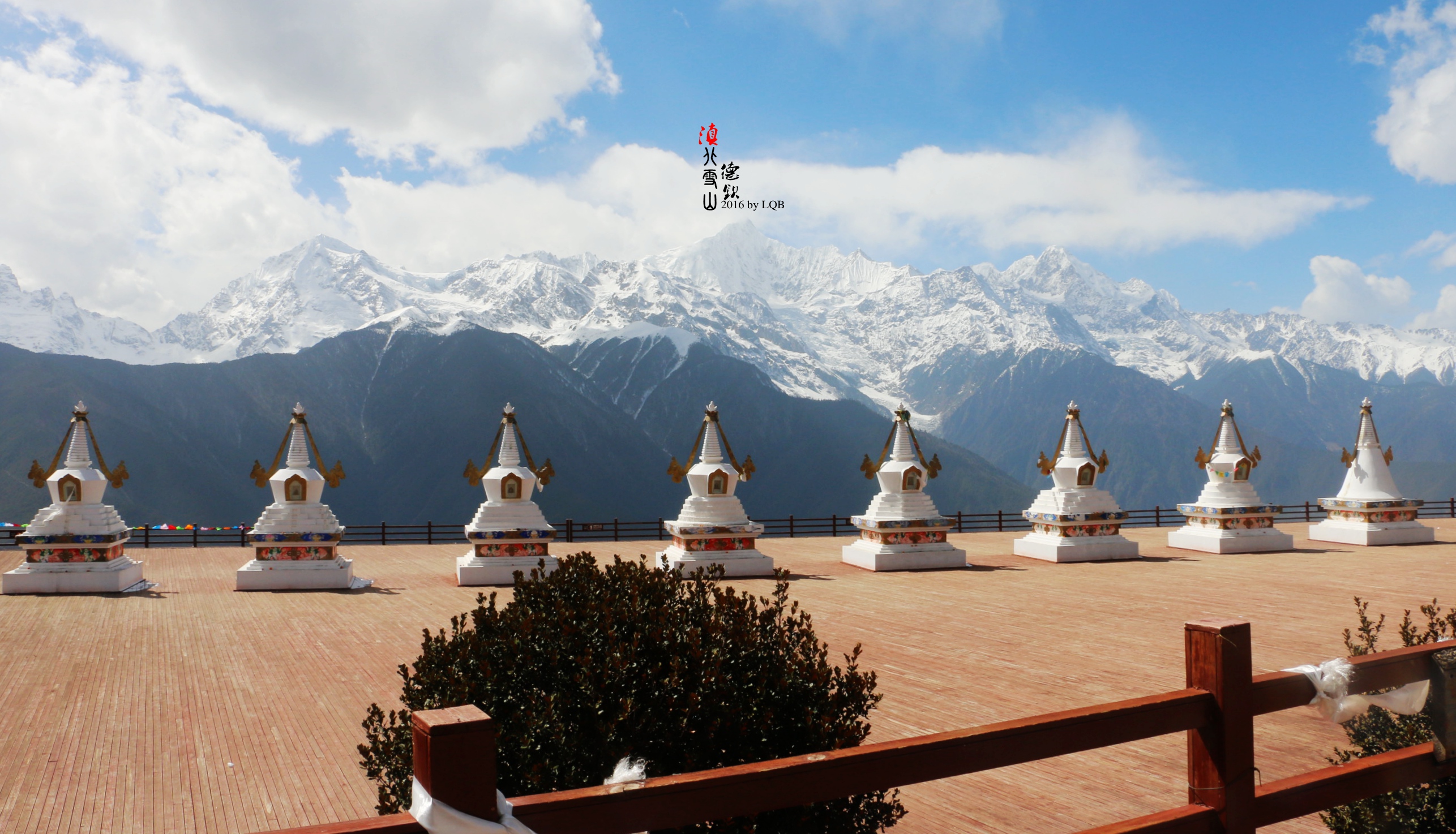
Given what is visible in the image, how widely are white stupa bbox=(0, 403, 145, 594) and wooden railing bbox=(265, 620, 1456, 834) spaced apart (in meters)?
17.3

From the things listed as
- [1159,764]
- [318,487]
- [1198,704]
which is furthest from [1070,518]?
[1198,704]

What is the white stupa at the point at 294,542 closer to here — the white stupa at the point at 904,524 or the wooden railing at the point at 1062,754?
the white stupa at the point at 904,524

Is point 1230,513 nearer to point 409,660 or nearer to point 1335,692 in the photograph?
point 409,660

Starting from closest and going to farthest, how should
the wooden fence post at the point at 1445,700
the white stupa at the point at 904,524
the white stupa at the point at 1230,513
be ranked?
the wooden fence post at the point at 1445,700 < the white stupa at the point at 904,524 < the white stupa at the point at 1230,513

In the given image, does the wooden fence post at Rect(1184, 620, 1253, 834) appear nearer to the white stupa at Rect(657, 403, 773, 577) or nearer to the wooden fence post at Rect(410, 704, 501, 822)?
the wooden fence post at Rect(410, 704, 501, 822)

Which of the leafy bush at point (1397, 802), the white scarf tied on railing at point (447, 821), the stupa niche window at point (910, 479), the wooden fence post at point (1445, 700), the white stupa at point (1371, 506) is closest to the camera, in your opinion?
the white scarf tied on railing at point (447, 821)

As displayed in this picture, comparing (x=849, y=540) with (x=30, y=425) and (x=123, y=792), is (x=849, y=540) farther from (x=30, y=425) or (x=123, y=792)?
(x=30, y=425)

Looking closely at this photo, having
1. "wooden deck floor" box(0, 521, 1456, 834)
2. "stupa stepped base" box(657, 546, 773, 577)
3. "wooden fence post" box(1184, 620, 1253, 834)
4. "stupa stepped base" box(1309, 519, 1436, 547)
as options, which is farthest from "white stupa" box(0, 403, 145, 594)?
"stupa stepped base" box(1309, 519, 1436, 547)

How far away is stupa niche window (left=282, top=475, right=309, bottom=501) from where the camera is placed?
1800 cm

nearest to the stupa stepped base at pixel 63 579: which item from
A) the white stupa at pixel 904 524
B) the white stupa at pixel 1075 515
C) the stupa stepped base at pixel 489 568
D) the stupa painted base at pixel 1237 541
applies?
the stupa stepped base at pixel 489 568

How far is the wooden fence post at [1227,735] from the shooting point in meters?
3.50

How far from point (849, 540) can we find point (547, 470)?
1560cm

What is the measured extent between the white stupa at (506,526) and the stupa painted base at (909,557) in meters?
7.32

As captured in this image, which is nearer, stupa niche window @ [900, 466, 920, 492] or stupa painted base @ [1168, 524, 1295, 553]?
stupa niche window @ [900, 466, 920, 492]
